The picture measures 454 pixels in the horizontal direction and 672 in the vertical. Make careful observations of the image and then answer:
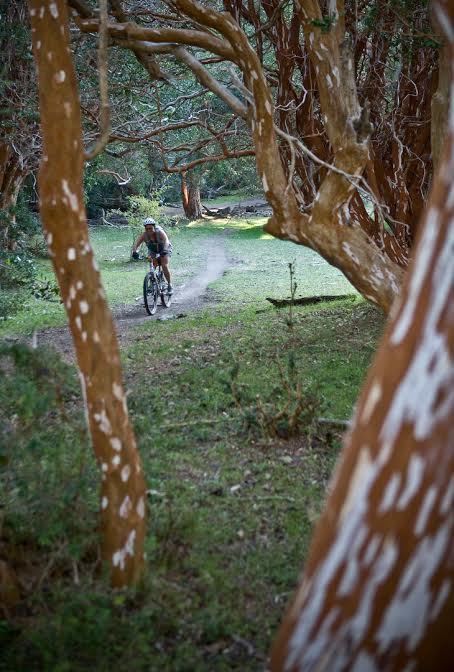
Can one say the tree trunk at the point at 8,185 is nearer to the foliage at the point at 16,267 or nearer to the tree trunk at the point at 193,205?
the foliage at the point at 16,267

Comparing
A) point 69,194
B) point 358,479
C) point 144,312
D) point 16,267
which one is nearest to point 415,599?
point 358,479

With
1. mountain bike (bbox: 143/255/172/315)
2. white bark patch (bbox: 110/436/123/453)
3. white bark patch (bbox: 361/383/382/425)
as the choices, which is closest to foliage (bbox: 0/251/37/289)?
mountain bike (bbox: 143/255/172/315)

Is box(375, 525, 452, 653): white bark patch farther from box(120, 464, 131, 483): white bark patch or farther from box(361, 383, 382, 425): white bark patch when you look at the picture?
box(120, 464, 131, 483): white bark patch

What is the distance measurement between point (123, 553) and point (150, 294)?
11.9 meters

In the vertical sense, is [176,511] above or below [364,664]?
below

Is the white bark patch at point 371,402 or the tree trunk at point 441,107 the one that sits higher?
the tree trunk at point 441,107

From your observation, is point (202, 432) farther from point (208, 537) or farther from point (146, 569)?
point (146, 569)

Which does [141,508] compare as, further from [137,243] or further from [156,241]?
[156,241]

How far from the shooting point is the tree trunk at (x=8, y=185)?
41.5 ft

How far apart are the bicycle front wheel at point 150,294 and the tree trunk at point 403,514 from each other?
1327 cm

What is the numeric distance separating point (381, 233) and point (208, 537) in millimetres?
6289

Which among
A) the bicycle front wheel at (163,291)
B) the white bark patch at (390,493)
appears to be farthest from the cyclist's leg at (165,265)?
the white bark patch at (390,493)

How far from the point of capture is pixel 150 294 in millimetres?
15477

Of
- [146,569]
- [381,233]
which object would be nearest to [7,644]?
[146,569]
